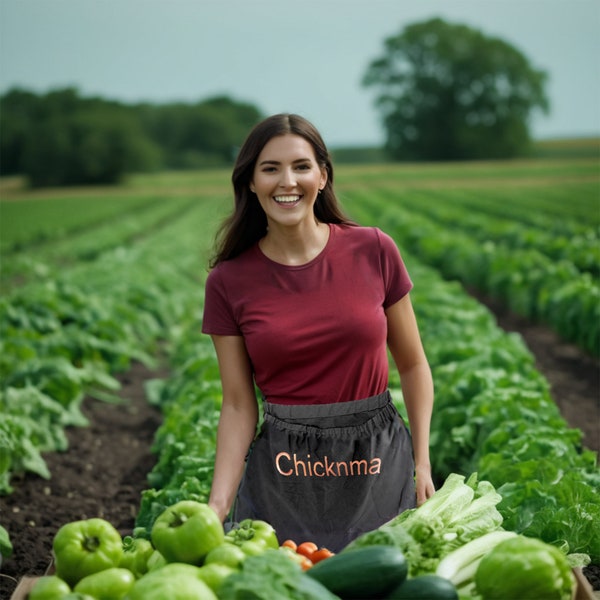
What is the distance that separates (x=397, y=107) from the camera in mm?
85562

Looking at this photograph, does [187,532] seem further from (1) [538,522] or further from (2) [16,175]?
(2) [16,175]

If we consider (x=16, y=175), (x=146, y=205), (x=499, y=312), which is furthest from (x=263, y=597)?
(x=16, y=175)

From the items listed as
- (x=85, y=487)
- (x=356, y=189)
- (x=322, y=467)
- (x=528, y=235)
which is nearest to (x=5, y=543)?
(x=85, y=487)

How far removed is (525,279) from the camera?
43.0 feet

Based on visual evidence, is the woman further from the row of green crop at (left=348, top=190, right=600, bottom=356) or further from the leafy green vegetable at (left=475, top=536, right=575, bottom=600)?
the row of green crop at (left=348, top=190, right=600, bottom=356)

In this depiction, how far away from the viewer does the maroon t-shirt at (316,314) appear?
319cm

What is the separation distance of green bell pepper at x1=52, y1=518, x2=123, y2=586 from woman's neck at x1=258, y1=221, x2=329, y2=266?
1.29m

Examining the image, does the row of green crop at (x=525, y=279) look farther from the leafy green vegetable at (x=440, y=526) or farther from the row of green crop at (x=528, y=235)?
the leafy green vegetable at (x=440, y=526)

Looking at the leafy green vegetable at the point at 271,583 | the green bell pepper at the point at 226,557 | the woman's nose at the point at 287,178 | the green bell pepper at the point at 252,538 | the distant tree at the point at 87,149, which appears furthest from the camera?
the distant tree at the point at 87,149

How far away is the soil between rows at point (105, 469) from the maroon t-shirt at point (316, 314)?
1.61m

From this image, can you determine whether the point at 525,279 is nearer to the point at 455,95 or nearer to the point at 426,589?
the point at 426,589

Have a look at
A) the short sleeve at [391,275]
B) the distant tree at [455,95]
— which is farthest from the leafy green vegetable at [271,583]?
the distant tree at [455,95]

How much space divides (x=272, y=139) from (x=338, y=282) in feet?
1.90

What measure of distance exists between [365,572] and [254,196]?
171cm
